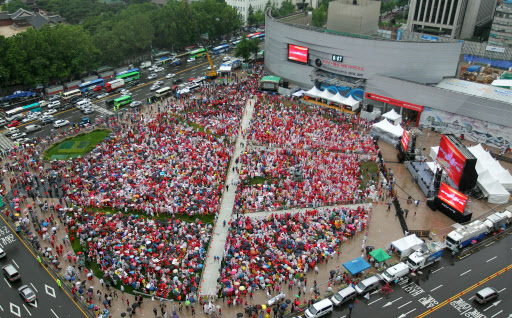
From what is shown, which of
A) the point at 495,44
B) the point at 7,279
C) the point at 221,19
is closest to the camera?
the point at 7,279

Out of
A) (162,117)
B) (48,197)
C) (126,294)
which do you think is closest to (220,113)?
(162,117)

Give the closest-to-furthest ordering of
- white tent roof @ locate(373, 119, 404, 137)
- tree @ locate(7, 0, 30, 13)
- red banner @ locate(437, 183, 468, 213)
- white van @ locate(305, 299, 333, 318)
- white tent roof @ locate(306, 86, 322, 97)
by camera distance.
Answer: white van @ locate(305, 299, 333, 318) → red banner @ locate(437, 183, 468, 213) → white tent roof @ locate(373, 119, 404, 137) → white tent roof @ locate(306, 86, 322, 97) → tree @ locate(7, 0, 30, 13)

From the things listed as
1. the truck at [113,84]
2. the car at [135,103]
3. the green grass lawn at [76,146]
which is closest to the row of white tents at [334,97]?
the car at [135,103]

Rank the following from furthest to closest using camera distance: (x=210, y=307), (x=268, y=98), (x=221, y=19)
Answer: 1. (x=221, y=19)
2. (x=268, y=98)
3. (x=210, y=307)

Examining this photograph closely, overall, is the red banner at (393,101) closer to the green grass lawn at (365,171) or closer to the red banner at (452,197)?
the green grass lawn at (365,171)

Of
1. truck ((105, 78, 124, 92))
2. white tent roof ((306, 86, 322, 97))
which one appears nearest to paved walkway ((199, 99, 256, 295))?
white tent roof ((306, 86, 322, 97))

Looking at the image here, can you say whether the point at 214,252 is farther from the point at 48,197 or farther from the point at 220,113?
the point at 220,113

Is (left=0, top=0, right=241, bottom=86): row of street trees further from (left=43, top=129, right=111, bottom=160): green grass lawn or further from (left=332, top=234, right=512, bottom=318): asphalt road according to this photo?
(left=332, top=234, right=512, bottom=318): asphalt road
